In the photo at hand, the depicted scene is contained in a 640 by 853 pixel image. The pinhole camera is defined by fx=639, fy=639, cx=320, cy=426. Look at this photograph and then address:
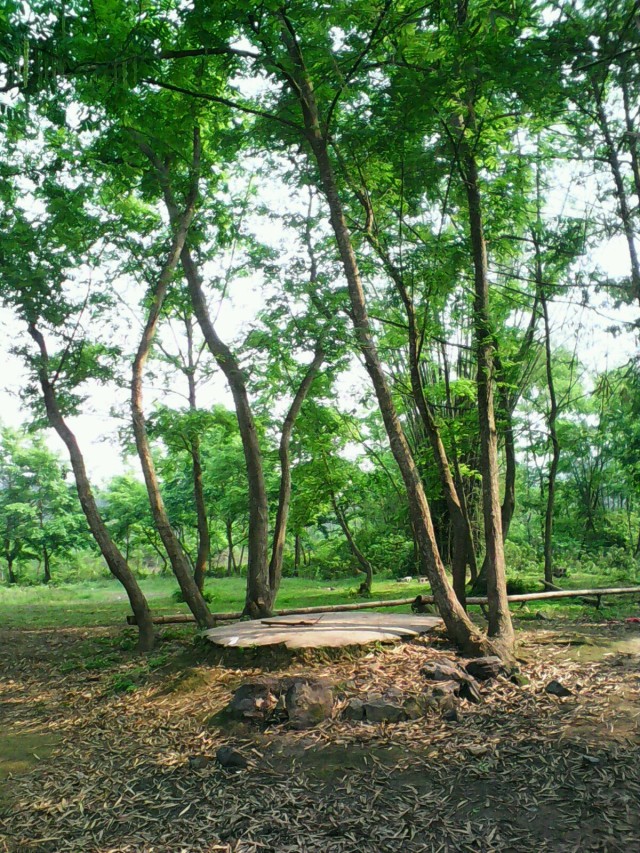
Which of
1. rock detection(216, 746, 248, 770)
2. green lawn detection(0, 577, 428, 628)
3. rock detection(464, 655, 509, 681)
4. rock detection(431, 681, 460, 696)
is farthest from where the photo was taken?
green lawn detection(0, 577, 428, 628)

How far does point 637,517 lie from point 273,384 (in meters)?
14.5

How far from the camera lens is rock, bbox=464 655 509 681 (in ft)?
18.2

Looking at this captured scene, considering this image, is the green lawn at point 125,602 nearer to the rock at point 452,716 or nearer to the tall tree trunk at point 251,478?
the tall tree trunk at point 251,478

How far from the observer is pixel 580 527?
783 inches

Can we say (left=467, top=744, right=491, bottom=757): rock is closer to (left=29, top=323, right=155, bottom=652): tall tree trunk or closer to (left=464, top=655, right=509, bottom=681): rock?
(left=464, top=655, right=509, bottom=681): rock

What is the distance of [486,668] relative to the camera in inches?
220

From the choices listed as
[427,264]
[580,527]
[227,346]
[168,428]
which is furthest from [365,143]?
[580,527]

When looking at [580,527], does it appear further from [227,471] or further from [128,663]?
[128,663]

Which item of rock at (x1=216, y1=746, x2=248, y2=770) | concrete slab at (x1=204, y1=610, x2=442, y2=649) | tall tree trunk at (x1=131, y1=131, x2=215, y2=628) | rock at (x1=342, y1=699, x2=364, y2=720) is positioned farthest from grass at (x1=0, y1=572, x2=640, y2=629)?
rock at (x1=216, y1=746, x2=248, y2=770)

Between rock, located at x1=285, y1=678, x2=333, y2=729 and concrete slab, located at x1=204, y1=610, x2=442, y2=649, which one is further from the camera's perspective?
concrete slab, located at x1=204, y1=610, x2=442, y2=649

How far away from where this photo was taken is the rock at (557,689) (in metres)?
5.15

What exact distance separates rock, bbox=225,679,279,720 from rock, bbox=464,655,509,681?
1793mm

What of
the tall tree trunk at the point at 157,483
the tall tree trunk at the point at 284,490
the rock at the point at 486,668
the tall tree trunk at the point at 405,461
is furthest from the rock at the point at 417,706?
the tall tree trunk at the point at 284,490

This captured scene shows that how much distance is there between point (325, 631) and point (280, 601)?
6.86 meters
